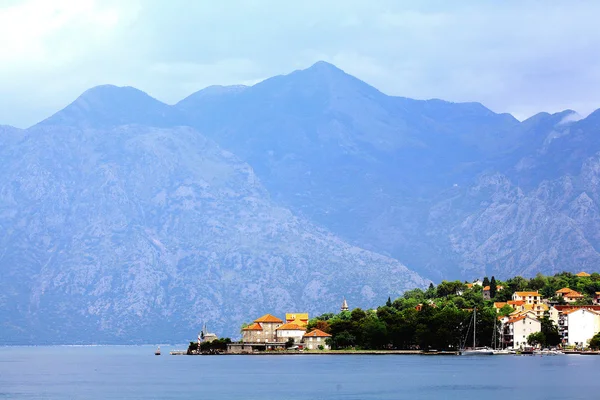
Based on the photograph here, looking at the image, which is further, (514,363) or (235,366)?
(235,366)

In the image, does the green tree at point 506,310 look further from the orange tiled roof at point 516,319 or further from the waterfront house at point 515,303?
the orange tiled roof at point 516,319

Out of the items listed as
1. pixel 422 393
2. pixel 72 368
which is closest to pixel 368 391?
pixel 422 393

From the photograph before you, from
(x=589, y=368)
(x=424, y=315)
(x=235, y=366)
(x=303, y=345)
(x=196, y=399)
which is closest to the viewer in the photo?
(x=196, y=399)

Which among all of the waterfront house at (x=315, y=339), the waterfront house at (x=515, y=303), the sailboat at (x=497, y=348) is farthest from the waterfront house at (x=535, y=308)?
the waterfront house at (x=315, y=339)

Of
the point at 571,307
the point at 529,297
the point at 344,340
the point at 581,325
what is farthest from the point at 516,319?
the point at 344,340

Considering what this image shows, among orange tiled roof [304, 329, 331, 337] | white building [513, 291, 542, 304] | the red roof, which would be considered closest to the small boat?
the red roof

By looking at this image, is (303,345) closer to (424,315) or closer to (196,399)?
(424,315)

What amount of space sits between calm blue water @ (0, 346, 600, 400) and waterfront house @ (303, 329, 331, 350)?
1274 inches

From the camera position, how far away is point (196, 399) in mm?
93750

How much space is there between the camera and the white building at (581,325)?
17225cm

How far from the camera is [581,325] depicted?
176m

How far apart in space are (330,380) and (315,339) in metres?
78.7

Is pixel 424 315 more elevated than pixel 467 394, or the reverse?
pixel 424 315

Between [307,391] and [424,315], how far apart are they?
73438 mm
